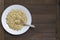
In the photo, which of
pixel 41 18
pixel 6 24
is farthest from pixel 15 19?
pixel 41 18

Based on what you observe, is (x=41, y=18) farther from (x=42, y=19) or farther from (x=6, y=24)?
(x=6, y=24)

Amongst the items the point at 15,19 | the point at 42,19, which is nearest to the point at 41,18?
the point at 42,19

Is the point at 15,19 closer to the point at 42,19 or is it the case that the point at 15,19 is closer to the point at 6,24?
the point at 6,24

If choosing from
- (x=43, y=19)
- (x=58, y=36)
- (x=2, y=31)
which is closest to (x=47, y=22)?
(x=43, y=19)

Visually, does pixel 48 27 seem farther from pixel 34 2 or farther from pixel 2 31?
pixel 2 31
